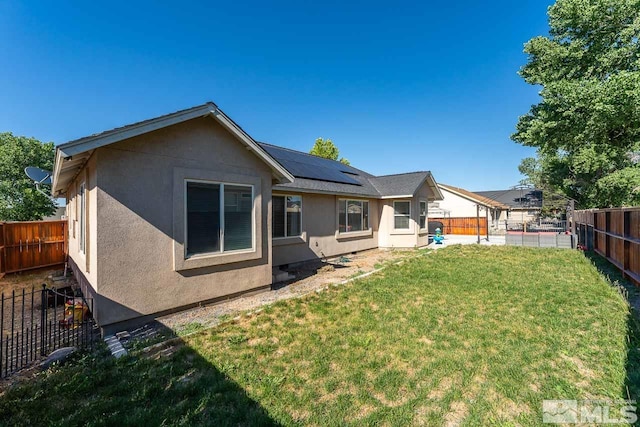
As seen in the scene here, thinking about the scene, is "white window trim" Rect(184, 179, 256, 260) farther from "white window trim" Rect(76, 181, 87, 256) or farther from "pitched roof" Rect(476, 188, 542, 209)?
"pitched roof" Rect(476, 188, 542, 209)

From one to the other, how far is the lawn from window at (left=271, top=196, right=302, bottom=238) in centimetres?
413

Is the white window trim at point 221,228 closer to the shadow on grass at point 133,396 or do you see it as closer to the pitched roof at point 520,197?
the shadow on grass at point 133,396

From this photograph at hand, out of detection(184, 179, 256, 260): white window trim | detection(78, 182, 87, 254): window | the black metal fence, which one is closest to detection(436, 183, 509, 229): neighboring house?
detection(184, 179, 256, 260): white window trim

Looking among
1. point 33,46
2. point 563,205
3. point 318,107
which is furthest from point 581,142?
point 33,46

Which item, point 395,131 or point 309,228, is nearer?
point 309,228

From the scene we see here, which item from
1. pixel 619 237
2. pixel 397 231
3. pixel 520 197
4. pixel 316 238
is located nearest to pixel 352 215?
pixel 316 238

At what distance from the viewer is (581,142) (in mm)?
16406

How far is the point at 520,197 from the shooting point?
30.5m

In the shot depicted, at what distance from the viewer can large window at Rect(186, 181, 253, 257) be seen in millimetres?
6004

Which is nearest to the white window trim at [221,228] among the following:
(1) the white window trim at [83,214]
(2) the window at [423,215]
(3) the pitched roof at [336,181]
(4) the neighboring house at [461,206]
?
(1) the white window trim at [83,214]

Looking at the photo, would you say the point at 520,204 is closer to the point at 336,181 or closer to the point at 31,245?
the point at 336,181

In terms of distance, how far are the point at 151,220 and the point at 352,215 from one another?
9649 millimetres

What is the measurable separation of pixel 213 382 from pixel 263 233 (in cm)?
423

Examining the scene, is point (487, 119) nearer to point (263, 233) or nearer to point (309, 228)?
point (309, 228)
